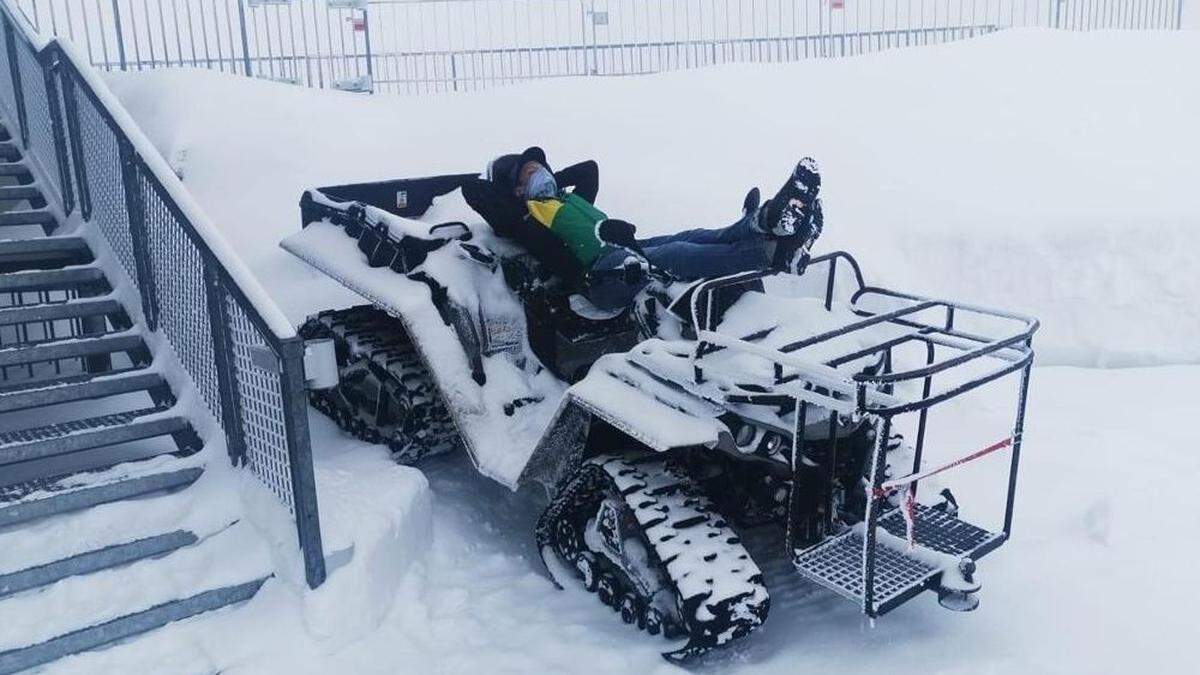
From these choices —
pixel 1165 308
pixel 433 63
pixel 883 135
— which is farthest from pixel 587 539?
pixel 433 63

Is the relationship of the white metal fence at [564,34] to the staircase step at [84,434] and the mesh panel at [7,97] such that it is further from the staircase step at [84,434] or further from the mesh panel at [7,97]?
the staircase step at [84,434]

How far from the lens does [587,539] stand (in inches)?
160

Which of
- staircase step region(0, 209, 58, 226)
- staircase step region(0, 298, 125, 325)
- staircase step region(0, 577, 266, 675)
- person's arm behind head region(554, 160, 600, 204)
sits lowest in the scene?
staircase step region(0, 577, 266, 675)

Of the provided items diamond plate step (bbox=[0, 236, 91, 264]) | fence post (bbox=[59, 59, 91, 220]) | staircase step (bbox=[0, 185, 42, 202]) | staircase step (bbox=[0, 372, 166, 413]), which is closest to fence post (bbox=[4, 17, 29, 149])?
staircase step (bbox=[0, 185, 42, 202])

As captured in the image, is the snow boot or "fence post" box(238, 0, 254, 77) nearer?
the snow boot

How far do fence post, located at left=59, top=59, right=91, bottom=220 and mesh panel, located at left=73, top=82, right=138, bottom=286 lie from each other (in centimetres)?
2

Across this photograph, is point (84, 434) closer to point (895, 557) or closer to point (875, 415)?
point (875, 415)

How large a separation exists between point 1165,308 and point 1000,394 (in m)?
1.86

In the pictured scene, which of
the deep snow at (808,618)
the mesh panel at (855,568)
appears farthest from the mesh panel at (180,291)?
the mesh panel at (855,568)

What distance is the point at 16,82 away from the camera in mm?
6223

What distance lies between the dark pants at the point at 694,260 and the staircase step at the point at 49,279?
106 inches

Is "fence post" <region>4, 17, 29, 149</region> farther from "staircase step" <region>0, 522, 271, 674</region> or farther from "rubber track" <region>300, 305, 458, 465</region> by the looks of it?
"staircase step" <region>0, 522, 271, 674</region>

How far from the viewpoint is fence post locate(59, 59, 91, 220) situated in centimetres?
523

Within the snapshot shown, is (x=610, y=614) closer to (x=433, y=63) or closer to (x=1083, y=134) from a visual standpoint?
(x=1083, y=134)
